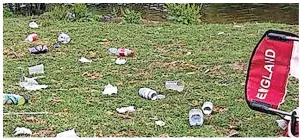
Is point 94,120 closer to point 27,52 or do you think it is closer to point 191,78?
point 191,78

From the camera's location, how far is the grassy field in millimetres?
2820

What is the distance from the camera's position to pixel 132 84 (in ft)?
11.6

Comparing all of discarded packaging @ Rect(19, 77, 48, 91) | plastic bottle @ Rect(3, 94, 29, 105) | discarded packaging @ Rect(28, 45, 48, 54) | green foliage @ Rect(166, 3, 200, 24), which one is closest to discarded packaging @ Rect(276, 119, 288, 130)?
plastic bottle @ Rect(3, 94, 29, 105)

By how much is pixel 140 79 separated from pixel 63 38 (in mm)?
1351

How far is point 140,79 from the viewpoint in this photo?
12.0 feet

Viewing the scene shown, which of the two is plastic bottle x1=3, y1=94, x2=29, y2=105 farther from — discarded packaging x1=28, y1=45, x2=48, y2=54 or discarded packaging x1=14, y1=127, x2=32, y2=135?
discarded packaging x1=28, y1=45, x2=48, y2=54

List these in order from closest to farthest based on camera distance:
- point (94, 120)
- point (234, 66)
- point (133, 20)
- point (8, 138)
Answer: point (8, 138) < point (94, 120) < point (234, 66) < point (133, 20)

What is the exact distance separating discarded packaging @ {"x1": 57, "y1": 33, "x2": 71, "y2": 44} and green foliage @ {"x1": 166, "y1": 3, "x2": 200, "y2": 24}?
135cm

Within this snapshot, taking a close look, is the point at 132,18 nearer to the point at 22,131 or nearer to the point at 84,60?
the point at 84,60

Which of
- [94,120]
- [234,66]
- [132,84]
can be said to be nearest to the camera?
[94,120]

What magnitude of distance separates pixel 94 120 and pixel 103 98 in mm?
390

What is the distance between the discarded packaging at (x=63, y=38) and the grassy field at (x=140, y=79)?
5cm

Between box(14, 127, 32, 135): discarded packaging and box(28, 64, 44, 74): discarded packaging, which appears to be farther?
box(28, 64, 44, 74): discarded packaging

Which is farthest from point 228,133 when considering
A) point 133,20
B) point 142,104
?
point 133,20
